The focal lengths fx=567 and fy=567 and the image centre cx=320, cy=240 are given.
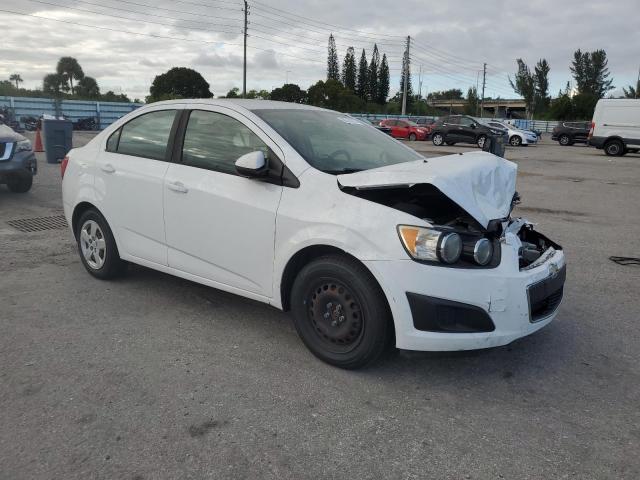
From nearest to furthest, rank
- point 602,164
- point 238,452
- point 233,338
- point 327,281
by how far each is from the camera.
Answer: point 238,452, point 327,281, point 233,338, point 602,164

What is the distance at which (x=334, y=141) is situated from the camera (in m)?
4.04

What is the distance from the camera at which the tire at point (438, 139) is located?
28.7m

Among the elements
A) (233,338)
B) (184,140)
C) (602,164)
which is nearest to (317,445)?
(233,338)

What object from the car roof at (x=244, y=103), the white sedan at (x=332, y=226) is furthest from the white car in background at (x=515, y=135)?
the white sedan at (x=332, y=226)

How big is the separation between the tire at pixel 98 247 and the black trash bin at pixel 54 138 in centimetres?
1045

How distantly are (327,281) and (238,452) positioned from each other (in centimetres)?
111

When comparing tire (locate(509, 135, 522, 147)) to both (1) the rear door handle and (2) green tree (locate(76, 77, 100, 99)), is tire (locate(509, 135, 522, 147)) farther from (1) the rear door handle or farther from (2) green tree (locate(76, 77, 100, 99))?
(2) green tree (locate(76, 77, 100, 99))

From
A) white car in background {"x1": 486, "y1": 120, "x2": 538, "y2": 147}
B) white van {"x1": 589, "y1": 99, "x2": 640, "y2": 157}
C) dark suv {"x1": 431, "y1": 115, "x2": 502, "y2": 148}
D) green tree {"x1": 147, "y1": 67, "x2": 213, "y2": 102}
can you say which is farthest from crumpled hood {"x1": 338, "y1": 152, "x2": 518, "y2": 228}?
green tree {"x1": 147, "y1": 67, "x2": 213, "y2": 102}

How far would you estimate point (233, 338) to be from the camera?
12.7ft

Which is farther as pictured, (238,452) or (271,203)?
(271,203)

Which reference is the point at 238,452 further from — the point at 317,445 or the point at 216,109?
the point at 216,109

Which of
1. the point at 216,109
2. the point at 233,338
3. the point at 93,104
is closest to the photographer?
the point at 233,338

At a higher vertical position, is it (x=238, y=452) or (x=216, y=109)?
(x=216, y=109)

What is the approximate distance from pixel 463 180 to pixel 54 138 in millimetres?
13751
